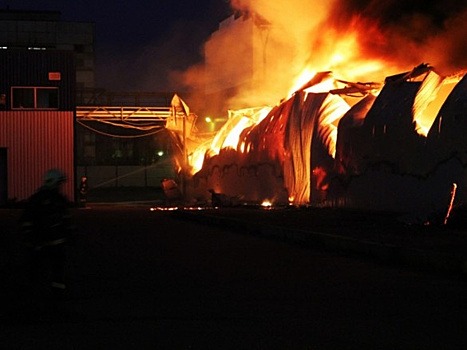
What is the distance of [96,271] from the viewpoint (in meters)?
12.9

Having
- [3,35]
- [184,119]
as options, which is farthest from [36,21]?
[184,119]

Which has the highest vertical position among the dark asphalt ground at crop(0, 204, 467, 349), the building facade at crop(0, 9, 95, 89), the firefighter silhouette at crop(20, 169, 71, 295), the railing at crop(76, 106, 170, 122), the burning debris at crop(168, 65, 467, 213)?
the building facade at crop(0, 9, 95, 89)

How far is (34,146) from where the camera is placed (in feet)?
134

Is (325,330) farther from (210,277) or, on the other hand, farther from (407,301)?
(210,277)

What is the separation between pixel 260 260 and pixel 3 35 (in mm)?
70156

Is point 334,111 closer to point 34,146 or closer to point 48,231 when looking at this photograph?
point 34,146

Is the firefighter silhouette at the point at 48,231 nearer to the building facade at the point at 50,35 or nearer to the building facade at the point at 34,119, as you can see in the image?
the building facade at the point at 34,119

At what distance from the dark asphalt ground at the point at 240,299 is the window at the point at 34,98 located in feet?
79.2

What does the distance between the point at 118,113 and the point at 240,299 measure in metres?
39.1

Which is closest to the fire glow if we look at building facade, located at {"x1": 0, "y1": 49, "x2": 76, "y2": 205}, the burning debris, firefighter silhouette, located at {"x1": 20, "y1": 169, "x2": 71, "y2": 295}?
the burning debris

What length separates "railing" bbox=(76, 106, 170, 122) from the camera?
47719mm

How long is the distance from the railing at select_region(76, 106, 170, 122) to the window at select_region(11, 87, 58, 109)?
19.8 ft

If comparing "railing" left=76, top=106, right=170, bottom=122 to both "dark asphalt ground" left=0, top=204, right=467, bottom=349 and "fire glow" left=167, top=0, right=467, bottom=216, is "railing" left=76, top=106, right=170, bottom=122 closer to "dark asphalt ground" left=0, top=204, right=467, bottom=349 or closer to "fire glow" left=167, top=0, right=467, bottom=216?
"fire glow" left=167, top=0, right=467, bottom=216

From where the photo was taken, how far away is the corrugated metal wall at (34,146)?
40750 mm
